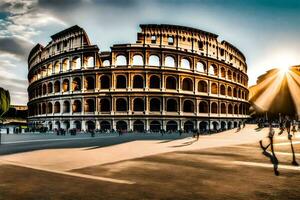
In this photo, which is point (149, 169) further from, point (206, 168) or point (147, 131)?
point (147, 131)

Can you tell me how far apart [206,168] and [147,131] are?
75.1 feet

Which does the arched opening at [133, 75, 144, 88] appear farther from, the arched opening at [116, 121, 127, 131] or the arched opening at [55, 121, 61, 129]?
the arched opening at [55, 121, 61, 129]

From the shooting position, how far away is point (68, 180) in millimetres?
6180

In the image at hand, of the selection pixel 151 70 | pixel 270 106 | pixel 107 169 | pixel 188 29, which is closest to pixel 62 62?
pixel 151 70

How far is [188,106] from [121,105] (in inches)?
372

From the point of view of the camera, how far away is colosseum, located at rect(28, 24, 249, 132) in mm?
31375

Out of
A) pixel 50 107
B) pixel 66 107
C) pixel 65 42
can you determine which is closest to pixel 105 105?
pixel 66 107

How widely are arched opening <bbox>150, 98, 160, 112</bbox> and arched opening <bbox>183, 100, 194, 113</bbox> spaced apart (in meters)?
4.18

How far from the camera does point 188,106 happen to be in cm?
3397

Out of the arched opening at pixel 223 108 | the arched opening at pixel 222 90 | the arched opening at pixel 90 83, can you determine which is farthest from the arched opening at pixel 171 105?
the arched opening at pixel 90 83

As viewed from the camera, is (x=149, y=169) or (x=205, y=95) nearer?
(x=149, y=169)

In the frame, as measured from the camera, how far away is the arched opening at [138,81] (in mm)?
31972

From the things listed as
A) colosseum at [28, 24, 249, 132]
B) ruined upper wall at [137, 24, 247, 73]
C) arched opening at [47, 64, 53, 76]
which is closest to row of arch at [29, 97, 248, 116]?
colosseum at [28, 24, 249, 132]

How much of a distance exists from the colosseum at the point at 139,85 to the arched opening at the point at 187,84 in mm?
141
